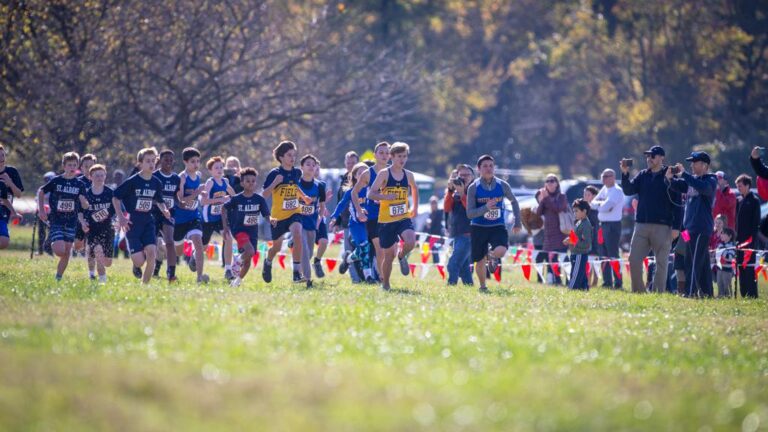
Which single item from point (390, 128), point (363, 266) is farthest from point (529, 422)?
point (390, 128)

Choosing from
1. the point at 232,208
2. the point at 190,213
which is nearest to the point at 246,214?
the point at 232,208

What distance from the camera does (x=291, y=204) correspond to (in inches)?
706

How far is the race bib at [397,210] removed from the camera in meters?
17.2

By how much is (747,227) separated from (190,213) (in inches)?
367

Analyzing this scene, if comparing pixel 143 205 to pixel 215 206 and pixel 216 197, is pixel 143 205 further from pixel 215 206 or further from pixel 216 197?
pixel 215 206

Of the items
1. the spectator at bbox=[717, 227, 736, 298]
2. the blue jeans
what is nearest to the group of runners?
the blue jeans

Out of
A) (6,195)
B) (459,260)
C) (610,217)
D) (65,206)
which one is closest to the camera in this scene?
(6,195)

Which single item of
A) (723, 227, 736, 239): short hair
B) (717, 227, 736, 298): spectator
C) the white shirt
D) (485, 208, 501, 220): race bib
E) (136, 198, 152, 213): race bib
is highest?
the white shirt

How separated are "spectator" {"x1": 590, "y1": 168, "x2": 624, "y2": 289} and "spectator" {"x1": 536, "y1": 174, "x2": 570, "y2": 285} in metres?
0.87

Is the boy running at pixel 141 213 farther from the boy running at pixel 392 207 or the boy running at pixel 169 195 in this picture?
the boy running at pixel 392 207

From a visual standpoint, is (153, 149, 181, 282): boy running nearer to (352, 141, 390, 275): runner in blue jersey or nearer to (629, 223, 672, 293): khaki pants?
(352, 141, 390, 275): runner in blue jersey

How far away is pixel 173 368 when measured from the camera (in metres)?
8.24

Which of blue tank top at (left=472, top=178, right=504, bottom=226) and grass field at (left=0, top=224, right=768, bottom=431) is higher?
blue tank top at (left=472, top=178, right=504, bottom=226)

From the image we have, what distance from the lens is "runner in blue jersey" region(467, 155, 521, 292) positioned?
18062 mm
